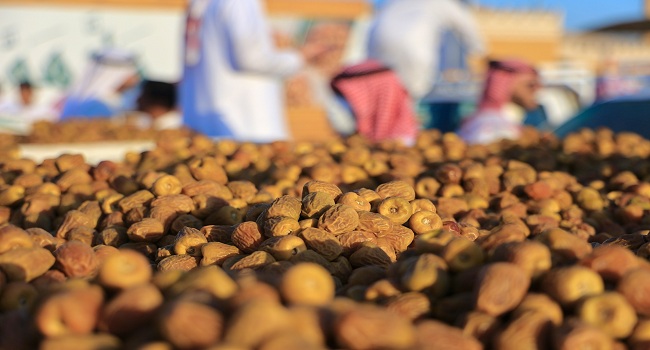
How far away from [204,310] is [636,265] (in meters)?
0.91

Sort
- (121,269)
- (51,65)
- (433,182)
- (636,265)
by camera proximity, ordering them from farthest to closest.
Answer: (51,65), (433,182), (636,265), (121,269)

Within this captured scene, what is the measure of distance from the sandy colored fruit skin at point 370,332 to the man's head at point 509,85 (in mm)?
5169

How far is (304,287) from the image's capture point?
47.6 inches

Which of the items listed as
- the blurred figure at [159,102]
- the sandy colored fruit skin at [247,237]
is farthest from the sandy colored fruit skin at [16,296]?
the blurred figure at [159,102]

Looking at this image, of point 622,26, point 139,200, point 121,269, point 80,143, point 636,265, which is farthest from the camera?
point 622,26

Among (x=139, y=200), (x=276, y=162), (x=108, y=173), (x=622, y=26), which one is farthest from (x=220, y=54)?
(x=622, y=26)

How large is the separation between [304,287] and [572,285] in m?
0.51

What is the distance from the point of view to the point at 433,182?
111 inches

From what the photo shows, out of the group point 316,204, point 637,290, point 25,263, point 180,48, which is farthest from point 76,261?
point 180,48

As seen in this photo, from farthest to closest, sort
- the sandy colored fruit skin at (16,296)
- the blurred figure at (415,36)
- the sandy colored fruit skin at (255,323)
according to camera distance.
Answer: the blurred figure at (415,36) → the sandy colored fruit skin at (16,296) → the sandy colored fruit skin at (255,323)

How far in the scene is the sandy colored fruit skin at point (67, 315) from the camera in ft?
3.82

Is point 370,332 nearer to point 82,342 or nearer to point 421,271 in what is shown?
point 421,271

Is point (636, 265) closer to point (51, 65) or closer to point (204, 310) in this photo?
point (204, 310)

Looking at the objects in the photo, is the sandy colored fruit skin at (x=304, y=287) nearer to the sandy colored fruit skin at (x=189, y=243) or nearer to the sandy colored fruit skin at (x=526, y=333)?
the sandy colored fruit skin at (x=526, y=333)
